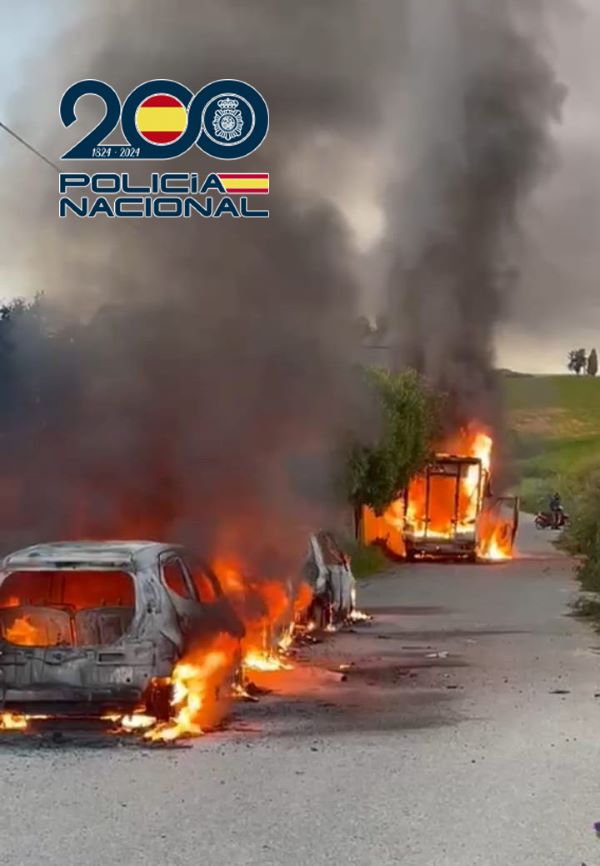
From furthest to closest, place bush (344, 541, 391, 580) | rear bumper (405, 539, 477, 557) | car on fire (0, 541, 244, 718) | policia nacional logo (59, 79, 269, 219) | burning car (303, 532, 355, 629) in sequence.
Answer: rear bumper (405, 539, 477, 557) < bush (344, 541, 391, 580) < burning car (303, 532, 355, 629) < policia nacional logo (59, 79, 269, 219) < car on fire (0, 541, 244, 718)

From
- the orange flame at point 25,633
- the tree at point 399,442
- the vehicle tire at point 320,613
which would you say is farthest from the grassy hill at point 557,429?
the orange flame at point 25,633

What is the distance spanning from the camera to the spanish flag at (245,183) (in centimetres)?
1627

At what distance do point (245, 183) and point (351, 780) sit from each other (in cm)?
1005

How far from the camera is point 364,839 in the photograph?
637 centimetres

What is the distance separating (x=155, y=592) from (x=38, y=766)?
5.45ft

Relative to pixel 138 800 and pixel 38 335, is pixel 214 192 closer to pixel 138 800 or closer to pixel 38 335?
pixel 38 335

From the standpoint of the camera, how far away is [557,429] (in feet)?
330

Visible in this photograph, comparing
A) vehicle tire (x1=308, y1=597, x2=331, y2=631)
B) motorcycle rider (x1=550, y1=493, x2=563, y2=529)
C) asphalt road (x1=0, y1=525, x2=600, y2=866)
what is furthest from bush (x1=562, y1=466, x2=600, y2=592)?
motorcycle rider (x1=550, y1=493, x2=563, y2=529)

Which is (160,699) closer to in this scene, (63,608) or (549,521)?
(63,608)

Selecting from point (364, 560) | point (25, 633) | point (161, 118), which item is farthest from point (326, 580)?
point (364, 560)

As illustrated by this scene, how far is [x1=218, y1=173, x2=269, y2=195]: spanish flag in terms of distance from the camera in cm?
1627

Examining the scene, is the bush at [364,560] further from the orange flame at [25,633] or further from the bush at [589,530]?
the orange flame at [25,633]

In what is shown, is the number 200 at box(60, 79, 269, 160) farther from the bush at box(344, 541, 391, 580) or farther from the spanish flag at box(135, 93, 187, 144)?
the bush at box(344, 541, 391, 580)

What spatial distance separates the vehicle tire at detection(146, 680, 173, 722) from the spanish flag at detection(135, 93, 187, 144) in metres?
9.49
